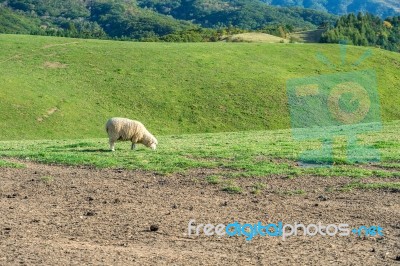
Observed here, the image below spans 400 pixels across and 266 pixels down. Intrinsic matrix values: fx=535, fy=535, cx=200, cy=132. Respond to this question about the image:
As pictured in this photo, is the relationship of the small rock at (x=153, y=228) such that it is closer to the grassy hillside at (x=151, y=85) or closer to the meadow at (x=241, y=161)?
the meadow at (x=241, y=161)

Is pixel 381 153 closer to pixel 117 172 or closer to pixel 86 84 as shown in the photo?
pixel 117 172

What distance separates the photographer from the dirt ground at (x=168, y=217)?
9.82 metres

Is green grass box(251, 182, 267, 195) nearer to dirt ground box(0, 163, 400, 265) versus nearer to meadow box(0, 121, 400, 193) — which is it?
dirt ground box(0, 163, 400, 265)

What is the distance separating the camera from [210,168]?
19.4 m

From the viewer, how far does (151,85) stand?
62312mm

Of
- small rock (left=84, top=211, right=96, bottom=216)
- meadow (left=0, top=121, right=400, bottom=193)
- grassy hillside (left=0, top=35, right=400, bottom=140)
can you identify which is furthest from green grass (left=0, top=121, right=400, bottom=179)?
grassy hillside (left=0, top=35, right=400, bottom=140)

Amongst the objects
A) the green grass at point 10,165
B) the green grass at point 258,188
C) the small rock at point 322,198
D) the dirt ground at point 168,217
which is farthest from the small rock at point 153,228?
the green grass at point 10,165

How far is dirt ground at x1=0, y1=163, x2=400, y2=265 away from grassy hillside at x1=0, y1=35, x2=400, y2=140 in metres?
31.4

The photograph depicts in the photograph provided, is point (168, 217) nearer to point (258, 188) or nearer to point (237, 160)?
point (258, 188)

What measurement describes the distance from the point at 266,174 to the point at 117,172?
5.23 meters

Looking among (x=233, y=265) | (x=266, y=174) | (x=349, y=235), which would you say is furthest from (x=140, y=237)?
(x=266, y=174)

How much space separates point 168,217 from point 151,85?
165 ft

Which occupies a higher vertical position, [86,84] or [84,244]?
[86,84]

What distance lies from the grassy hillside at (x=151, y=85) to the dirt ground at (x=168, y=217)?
103 feet
